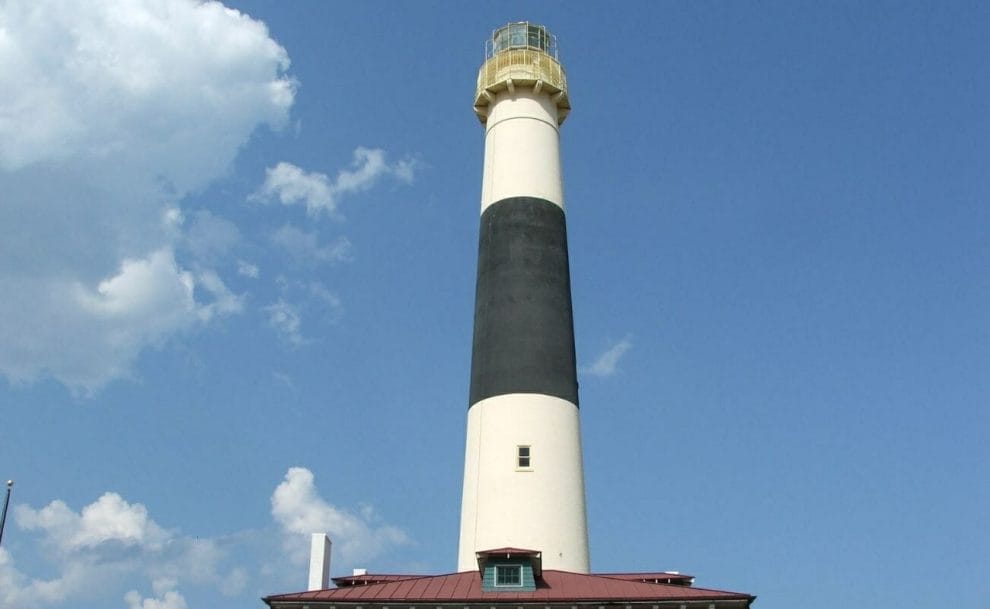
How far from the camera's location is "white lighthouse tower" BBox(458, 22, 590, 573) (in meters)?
26.9

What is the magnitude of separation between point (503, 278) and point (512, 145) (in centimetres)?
463

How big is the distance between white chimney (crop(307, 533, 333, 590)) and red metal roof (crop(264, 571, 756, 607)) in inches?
156

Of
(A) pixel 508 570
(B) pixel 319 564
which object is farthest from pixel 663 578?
(B) pixel 319 564

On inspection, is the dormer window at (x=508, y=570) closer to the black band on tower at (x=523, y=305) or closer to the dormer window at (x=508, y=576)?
the dormer window at (x=508, y=576)

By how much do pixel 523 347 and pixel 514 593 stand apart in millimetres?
7302

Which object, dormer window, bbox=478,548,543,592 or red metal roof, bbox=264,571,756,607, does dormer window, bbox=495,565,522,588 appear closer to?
dormer window, bbox=478,548,543,592

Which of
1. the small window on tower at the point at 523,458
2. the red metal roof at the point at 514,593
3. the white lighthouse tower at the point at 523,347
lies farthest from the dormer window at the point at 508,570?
the small window on tower at the point at 523,458

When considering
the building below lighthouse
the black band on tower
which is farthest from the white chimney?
the black band on tower

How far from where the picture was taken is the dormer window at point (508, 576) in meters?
23.9

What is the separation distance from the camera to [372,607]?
2308cm

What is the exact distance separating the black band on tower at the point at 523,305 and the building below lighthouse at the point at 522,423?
0.03 metres

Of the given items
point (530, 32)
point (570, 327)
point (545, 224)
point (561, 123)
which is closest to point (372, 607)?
point (570, 327)

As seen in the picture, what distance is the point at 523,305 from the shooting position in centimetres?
2908

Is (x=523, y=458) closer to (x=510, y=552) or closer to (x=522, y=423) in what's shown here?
(x=522, y=423)
